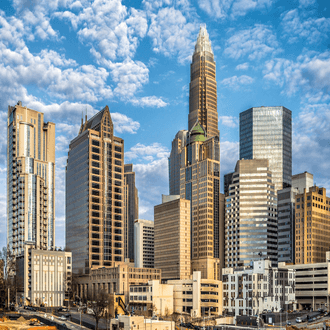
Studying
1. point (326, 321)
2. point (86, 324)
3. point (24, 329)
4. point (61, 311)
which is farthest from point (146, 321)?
point (326, 321)

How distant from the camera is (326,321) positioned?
176m

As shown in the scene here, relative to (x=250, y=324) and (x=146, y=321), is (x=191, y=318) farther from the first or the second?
(x=146, y=321)

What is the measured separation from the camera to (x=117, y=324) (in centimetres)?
13962

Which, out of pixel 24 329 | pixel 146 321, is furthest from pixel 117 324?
pixel 24 329

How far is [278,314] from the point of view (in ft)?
615

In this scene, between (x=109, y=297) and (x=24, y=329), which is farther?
(x=109, y=297)

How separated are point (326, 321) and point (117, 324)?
79.8 m

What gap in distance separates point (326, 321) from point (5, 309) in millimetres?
113052

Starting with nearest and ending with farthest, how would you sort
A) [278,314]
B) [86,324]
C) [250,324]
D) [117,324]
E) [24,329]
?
1. [24,329]
2. [117,324]
3. [86,324]
4. [250,324]
5. [278,314]

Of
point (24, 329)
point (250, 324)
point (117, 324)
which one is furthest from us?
point (250, 324)

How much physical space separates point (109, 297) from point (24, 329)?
65723mm

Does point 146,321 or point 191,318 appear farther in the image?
point 191,318

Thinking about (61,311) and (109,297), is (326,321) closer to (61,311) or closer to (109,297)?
(109,297)

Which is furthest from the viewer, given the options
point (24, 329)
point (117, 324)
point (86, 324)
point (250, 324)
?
point (250, 324)
